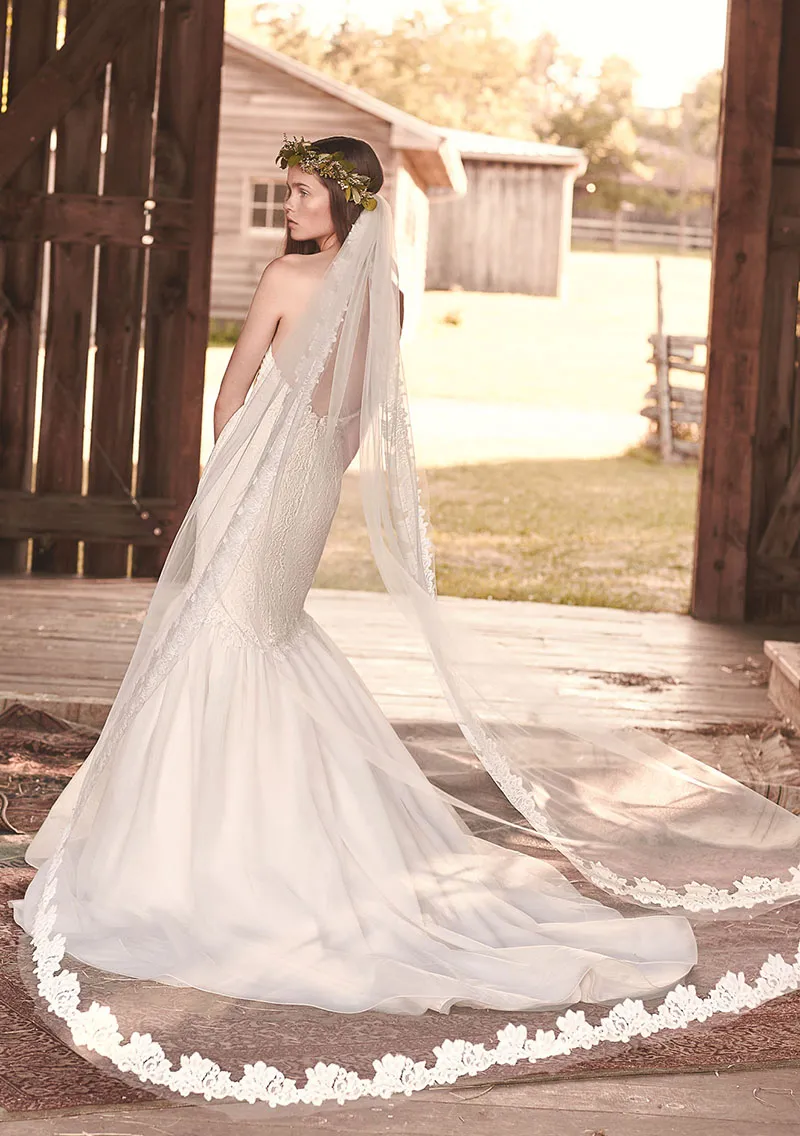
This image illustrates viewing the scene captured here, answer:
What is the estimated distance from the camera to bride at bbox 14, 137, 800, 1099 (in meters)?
2.89

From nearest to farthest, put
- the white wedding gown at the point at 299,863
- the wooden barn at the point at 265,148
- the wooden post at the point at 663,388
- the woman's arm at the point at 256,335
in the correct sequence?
the white wedding gown at the point at 299,863 → the woman's arm at the point at 256,335 → the wooden post at the point at 663,388 → the wooden barn at the point at 265,148

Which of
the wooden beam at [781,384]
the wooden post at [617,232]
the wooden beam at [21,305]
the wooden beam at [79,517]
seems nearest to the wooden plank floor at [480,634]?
the wooden beam at [79,517]

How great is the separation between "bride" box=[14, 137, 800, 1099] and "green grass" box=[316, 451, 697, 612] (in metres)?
4.70

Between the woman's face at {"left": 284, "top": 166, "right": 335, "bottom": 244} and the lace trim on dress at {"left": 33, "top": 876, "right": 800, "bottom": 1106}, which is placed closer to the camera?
the lace trim on dress at {"left": 33, "top": 876, "right": 800, "bottom": 1106}

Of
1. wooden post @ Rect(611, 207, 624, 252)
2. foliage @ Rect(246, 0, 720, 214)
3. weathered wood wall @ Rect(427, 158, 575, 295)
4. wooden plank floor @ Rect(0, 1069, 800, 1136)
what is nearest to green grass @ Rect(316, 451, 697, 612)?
wooden plank floor @ Rect(0, 1069, 800, 1136)

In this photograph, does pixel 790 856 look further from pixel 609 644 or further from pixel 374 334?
pixel 609 644

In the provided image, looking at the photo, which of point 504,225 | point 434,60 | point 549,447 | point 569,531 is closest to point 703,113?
point 434,60

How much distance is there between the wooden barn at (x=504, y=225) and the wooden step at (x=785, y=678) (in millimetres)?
18167

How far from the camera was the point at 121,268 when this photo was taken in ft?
24.8

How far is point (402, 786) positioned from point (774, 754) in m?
2.01

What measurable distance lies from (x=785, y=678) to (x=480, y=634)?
66.2 inches

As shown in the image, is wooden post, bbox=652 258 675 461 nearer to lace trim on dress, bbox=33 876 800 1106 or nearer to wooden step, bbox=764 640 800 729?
wooden step, bbox=764 640 800 729

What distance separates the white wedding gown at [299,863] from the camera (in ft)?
9.18

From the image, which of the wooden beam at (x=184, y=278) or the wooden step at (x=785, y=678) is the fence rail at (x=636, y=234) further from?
the wooden step at (x=785, y=678)
